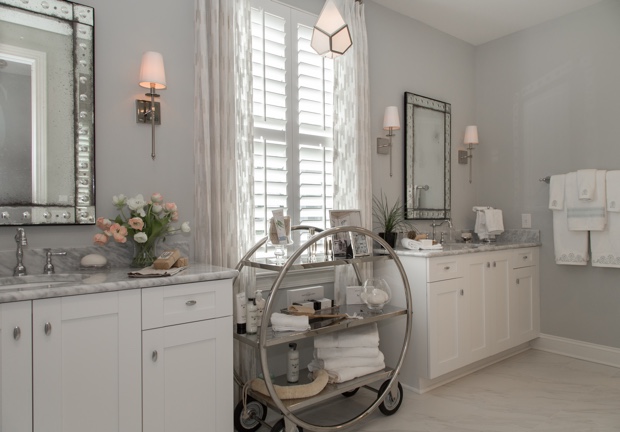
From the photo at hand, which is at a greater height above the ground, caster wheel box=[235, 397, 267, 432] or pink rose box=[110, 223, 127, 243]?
pink rose box=[110, 223, 127, 243]

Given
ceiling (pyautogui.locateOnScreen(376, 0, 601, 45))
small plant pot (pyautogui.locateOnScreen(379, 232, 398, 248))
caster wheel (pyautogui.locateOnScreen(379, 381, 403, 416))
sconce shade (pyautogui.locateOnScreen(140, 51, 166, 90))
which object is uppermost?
ceiling (pyautogui.locateOnScreen(376, 0, 601, 45))

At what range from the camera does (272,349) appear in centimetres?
263

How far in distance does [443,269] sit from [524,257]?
1.16 metres

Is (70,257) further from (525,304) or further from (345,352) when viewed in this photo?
(525,304)

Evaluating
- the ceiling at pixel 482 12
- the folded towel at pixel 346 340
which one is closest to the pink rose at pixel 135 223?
the folded towel at pixel 346 340

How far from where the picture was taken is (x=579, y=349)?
3.49m

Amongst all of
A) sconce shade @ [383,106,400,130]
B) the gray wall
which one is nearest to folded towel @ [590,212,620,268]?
the gray wall

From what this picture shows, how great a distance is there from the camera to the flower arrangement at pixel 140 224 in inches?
75.0

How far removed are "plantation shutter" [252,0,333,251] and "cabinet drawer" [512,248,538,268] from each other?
168 cm

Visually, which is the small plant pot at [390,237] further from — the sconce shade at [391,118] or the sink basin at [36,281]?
the sink basin at [36,281]

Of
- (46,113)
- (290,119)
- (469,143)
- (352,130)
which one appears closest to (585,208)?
(469,143)

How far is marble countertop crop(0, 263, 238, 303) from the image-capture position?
143cm

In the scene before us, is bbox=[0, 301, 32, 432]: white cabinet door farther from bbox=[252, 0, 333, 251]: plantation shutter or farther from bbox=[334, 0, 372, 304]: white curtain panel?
bbox=[334, 0, 372, 304]: white curtain panel

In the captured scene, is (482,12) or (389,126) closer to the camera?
(389,126)
